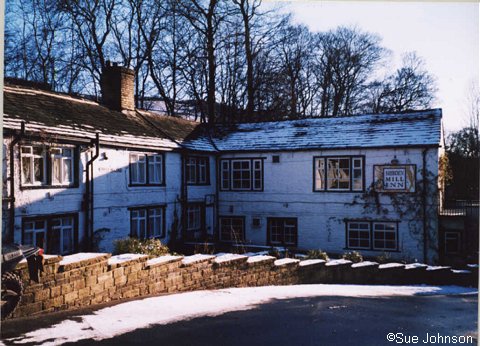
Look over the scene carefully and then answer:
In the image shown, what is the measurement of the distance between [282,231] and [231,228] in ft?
6.13

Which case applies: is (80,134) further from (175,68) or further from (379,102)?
(379,102)

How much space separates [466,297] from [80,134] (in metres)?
8.47

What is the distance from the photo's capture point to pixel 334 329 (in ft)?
14.7

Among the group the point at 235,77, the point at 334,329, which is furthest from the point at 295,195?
the point at 334,329

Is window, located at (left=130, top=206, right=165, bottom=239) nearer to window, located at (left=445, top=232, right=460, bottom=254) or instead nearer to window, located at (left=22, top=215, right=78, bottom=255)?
window, located at (left=22, top=215, right=78, bottom=255)

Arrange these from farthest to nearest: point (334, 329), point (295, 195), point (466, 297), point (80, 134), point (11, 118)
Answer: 1. point (295, 195)
2. point (80, 134)
3. point (11, 118)
4. point (466, 297)
5. point (334, 329)

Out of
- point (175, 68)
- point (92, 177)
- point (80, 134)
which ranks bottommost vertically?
point (92, 177)

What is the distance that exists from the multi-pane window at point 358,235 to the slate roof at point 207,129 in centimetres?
247

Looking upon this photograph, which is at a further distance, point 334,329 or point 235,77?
point 235,77

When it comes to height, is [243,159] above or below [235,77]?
below

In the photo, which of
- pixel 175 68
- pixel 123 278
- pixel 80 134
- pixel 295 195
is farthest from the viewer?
pixel 295 195

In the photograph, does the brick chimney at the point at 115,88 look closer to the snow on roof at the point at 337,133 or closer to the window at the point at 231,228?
the snow on roof at the point at 337,133

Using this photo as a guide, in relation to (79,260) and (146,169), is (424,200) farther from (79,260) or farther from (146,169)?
(79,260)

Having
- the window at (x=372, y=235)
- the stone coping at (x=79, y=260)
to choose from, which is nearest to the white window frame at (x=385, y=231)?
the window at (x=372, y=235)
